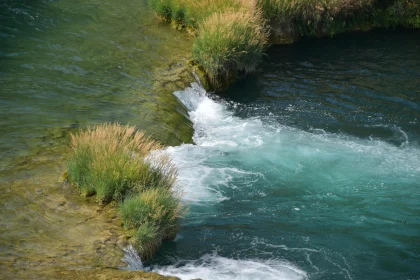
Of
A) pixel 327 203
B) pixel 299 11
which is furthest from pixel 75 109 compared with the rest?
pixel 299 11

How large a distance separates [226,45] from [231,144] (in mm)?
4440

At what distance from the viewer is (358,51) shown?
24.1 meters

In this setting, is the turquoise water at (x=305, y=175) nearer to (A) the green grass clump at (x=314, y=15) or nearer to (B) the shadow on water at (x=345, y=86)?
(B) the shadow on water at (x=345, y=86)

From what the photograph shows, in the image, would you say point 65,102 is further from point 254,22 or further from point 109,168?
point 254,22

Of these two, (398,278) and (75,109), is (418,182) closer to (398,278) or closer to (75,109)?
(398,278)

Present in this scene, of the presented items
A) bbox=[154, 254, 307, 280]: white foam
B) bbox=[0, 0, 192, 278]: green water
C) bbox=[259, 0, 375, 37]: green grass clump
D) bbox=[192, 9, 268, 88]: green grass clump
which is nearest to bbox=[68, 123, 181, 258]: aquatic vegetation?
bbox=[0, 0, 192, 278]: green water

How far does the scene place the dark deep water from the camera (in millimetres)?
10789

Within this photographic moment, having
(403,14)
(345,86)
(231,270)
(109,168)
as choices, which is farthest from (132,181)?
(403,14)

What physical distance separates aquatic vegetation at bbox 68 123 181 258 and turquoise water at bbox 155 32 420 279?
2.34 feet

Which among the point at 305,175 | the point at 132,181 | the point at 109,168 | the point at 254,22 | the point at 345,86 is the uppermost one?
the point at 254,22

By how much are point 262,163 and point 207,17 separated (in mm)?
7883

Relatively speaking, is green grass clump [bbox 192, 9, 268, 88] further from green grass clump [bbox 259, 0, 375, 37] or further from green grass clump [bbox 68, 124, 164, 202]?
green grass clump [bbox 68, 124, 164, 202]

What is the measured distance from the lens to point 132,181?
11344 mm

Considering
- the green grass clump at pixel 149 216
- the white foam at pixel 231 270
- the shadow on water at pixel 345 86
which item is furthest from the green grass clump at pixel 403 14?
the green grass clump at pixel 149 216
